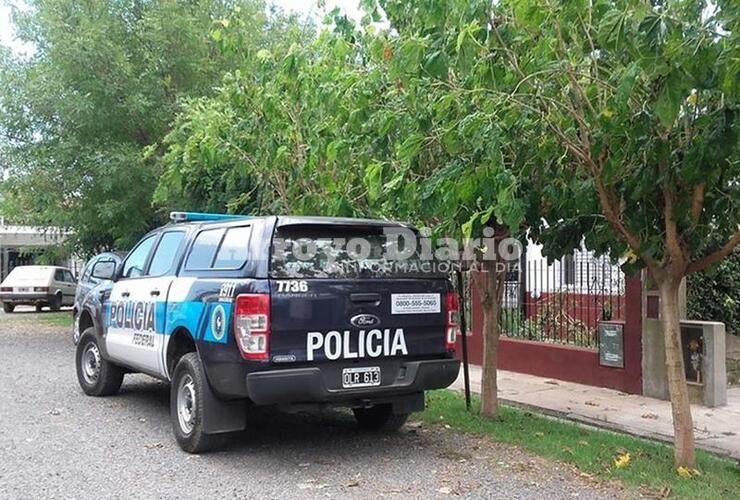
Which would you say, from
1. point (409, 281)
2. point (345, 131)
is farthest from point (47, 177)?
point (409, 281)

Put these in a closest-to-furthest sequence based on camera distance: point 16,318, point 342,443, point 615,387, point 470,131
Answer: point 470,131 < point 342,443 < point 615,387 < point 16,318

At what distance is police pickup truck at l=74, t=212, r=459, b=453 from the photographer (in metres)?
5.56

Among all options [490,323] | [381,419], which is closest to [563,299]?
[490,323]

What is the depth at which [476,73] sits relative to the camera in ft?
17.3

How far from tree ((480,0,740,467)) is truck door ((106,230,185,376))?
146 inches

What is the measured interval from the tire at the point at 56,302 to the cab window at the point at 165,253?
778 inches

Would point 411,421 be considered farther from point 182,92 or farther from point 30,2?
point 30,2

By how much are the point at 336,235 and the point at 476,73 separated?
5.94 ft

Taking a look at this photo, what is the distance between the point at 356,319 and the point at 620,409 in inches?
156

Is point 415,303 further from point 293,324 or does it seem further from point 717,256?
point 717,256

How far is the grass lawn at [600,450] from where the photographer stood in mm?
5426

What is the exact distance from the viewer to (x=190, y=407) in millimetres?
6332

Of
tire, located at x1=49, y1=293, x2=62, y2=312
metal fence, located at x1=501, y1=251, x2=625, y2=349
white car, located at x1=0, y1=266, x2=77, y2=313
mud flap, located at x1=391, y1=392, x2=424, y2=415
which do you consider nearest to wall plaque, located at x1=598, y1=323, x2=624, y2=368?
metal fence, located at x1=501, y1=251, x2=625, y2=349

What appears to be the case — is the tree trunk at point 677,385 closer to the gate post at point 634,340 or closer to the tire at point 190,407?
the gate post at point 634,340
